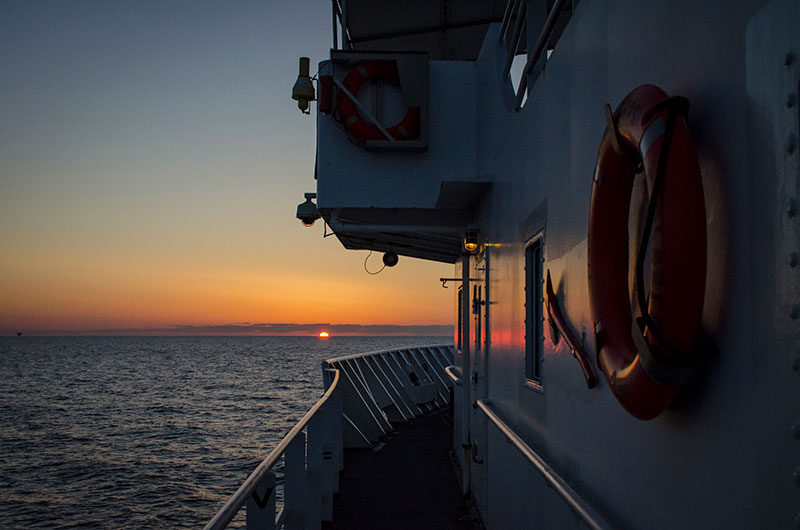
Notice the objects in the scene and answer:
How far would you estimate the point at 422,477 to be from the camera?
618cm

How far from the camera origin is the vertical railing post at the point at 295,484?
3.04 metres

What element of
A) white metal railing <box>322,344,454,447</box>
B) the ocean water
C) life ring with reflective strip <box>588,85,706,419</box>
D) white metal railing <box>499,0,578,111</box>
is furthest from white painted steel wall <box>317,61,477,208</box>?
the ocean water

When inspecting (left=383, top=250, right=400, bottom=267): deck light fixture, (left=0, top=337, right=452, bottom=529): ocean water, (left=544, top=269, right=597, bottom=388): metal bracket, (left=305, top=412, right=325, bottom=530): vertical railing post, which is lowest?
(left=0, top=337, right=452, bottom=529): ocean water

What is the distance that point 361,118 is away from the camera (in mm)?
6121

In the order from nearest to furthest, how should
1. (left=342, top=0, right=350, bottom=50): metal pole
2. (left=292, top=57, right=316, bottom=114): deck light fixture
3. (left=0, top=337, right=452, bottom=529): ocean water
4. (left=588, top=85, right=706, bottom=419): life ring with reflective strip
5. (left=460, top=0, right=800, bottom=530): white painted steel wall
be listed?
1. (left=460, top=0, right=800, bottom=530): white painted steel wall
2. (left=588, top=85, right=706, bottom=419): life ring with reflective strip
3. (left=292, top=57, right=316, bottom=114): deck light fixture
4. (left=342, top=0, right=350, bottom=50): metal pole
5. (left=0, top=337, right=452, bottom=529): ocean water

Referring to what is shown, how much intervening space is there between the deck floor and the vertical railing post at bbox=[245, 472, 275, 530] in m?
2.51

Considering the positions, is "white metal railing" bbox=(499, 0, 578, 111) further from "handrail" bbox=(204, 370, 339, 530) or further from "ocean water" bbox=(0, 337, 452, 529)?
"ocean water" bbox=(0, 337, 452, 529)

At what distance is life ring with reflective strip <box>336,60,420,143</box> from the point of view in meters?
6.10

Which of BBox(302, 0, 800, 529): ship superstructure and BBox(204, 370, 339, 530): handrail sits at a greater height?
BBox(302, 0, 800, 529): ship superstructure

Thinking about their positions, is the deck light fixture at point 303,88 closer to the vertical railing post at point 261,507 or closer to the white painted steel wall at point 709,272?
the white painted steel wall at point 709,272

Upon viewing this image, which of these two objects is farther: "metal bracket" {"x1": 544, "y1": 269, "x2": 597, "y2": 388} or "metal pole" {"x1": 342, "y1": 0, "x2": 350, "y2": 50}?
"metal pole" {"x1": 342, "y1": 0, "x2": 350, "y2": 50}

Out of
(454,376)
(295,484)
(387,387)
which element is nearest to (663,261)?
(295,484)

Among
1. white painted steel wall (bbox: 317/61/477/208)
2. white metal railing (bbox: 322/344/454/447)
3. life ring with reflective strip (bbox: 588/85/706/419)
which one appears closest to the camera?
life ring with reflective strip (bbox: 588/85/706/419)

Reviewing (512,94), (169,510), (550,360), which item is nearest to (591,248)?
(550,360)
